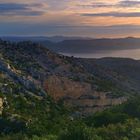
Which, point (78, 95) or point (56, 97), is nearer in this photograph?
point (56, 97)

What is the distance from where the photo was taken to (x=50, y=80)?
380ft

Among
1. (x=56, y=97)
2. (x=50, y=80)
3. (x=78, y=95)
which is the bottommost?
(x=78, y=95)

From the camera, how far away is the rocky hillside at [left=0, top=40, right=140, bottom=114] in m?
102

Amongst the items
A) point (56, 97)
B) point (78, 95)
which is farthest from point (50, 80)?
point (78, 95)

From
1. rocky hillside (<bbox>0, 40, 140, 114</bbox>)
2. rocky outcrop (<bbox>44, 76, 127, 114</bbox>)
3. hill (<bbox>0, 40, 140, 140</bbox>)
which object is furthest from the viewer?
rocky outcrop (<bbox>44, 76, 127, 114</bbox>)

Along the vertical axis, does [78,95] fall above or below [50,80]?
below

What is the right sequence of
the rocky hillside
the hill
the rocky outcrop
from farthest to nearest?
the rocky outcrop
the rocky hillside
the hill

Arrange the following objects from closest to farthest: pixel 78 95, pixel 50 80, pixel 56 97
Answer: pixel 56 97 → pixel 78 95 → pixel 50 80

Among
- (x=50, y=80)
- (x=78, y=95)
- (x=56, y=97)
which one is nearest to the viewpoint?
(x=56, y=97)

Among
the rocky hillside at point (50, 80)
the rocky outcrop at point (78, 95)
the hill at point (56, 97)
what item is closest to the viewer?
the hill at point (56, 97)

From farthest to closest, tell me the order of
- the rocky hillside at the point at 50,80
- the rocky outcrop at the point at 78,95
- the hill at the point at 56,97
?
the rocky outcrop at the point at 78,95 < the rocky hillside at the point at 50,80 < the hill at the point at 56,97

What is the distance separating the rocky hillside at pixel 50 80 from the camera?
334 feet

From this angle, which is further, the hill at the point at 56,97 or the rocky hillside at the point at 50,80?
the rocky hillside at the point at 50,80

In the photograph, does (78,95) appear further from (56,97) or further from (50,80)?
(50,80)
